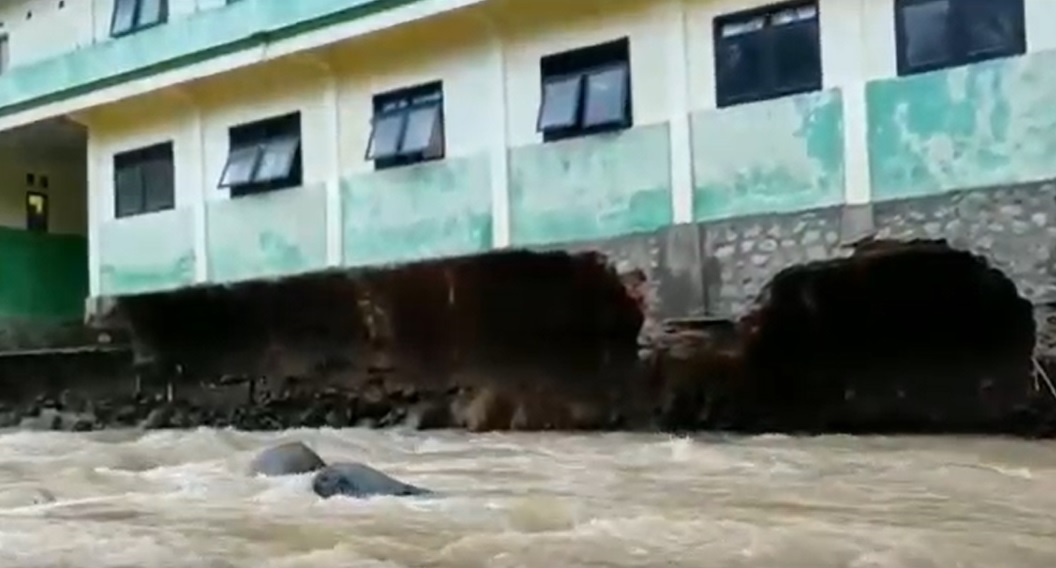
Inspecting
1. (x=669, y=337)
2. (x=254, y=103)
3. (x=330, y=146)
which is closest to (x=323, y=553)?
(x=669, y=337)

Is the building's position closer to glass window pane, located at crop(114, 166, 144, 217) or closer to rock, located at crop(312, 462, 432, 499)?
glass window pane, located at crop(114, 166, 144, 217)

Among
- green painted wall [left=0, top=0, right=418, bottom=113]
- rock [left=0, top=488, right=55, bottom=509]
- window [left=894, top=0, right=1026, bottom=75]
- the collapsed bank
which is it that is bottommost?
rock [left=0, top=488, right=55, bottom=509]

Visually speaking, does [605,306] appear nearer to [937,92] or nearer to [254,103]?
[937,92]

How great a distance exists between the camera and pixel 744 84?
33.9ft

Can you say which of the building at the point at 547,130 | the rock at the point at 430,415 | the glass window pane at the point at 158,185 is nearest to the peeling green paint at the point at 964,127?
the building at the point at 547,130

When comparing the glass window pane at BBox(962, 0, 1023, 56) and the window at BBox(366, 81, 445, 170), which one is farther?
the window at BBox(366, 81, 445, 170)

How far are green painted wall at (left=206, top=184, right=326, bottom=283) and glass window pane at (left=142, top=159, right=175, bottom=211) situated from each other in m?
0.89

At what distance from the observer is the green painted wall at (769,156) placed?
384 inches

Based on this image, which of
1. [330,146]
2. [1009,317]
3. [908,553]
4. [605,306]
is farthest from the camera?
[330,146]

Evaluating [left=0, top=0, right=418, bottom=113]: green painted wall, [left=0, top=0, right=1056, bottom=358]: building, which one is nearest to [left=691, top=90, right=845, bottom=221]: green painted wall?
[left=0, top=0, right=1056, bottom=358]: building

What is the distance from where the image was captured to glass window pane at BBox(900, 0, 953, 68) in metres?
9.34

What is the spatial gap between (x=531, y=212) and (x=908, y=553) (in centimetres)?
692

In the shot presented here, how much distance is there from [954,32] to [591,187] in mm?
3354

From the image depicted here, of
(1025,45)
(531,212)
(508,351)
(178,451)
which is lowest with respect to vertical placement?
(178,451)
